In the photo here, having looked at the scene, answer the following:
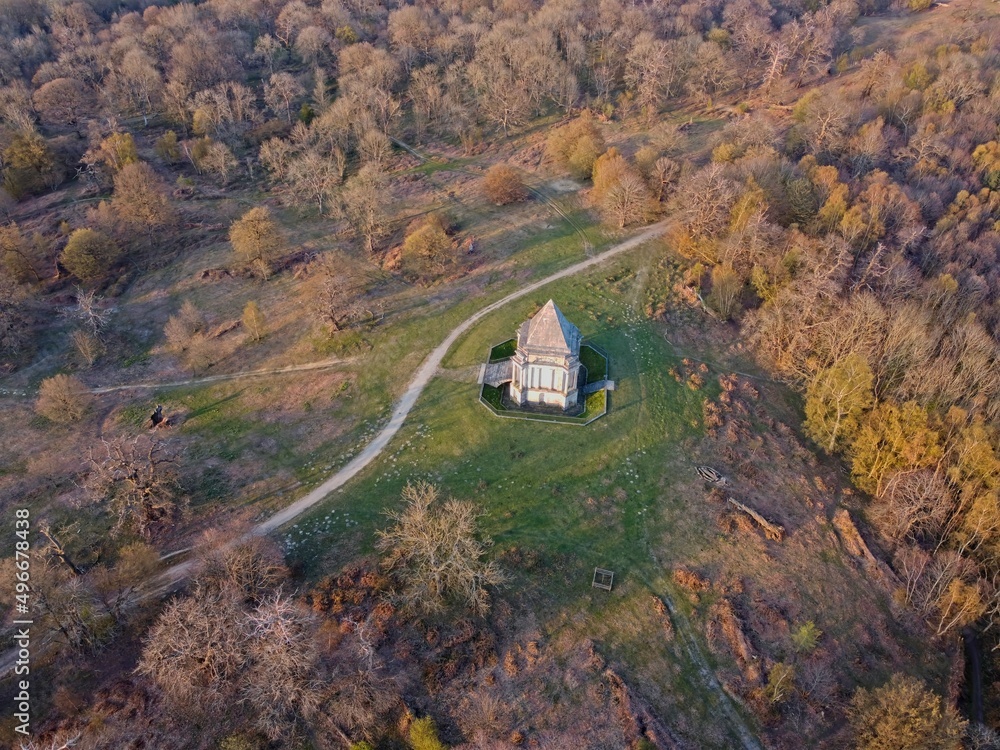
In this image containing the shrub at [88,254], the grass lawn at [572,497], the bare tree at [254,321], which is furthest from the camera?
the shrub at [88,254]

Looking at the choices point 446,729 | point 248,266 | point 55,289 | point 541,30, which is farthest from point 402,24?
point 446,729

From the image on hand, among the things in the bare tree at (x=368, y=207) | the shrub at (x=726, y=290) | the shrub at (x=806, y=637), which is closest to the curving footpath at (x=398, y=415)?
the shrub at (x=726, y=290)

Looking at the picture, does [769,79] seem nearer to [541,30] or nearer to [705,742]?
[541,30]

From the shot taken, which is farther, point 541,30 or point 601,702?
point 541,30

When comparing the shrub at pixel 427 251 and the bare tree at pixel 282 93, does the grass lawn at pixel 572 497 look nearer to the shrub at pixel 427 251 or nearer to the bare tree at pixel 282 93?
the shrub at pixel 427 251

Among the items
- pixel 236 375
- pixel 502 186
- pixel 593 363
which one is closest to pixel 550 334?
pixel 593 363

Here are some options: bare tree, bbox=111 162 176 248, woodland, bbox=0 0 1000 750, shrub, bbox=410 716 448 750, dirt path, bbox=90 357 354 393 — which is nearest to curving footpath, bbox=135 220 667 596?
woodland, bbox=0 0 1000 750
